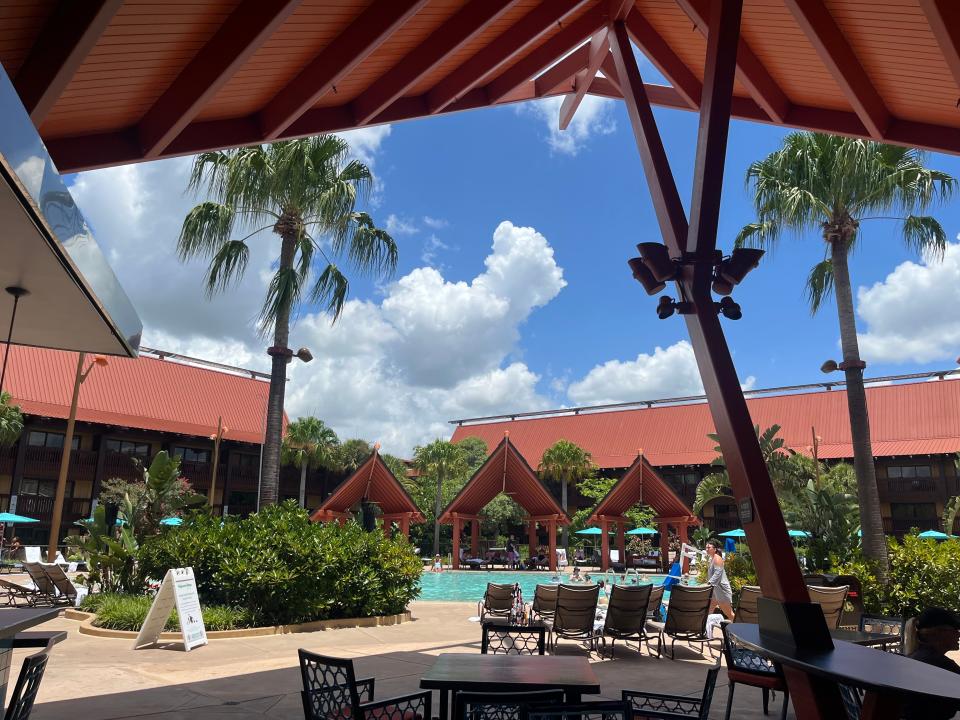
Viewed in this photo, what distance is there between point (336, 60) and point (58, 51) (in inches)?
108

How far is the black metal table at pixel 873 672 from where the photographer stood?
284 cm

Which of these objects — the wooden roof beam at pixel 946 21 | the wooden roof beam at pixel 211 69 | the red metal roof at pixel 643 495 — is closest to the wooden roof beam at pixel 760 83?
the wooden roof beam at pixel 946 21

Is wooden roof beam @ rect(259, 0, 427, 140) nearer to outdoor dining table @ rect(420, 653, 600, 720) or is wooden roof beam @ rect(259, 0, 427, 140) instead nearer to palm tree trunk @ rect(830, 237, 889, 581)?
outdoor dining table @ rect(420, 653, 600, 720)

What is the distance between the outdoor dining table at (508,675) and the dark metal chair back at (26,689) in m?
1.91

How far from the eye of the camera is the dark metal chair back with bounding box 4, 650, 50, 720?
3178mm

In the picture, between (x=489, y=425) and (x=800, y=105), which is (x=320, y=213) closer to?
(x=800, y=105)

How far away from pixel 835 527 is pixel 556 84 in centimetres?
1112

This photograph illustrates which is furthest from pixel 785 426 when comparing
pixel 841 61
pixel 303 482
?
pixel 841 61

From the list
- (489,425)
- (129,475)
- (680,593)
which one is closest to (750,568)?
(680,593)

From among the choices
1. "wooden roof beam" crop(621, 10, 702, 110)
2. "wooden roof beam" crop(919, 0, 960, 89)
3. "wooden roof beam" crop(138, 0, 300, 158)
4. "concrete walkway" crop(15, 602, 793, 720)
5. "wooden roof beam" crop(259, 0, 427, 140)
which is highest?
"wooden roof beam" crop(621, 10, 702, 110)

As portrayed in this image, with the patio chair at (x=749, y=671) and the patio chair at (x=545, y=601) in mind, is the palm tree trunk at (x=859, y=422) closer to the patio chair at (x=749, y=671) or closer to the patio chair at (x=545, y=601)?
the patio chair at (x=545, y=601)

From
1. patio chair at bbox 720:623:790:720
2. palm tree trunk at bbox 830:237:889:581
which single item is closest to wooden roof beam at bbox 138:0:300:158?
patio chair at bbox 720:623:790:720

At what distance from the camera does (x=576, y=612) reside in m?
9.33

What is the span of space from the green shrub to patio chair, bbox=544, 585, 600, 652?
3.91 m
